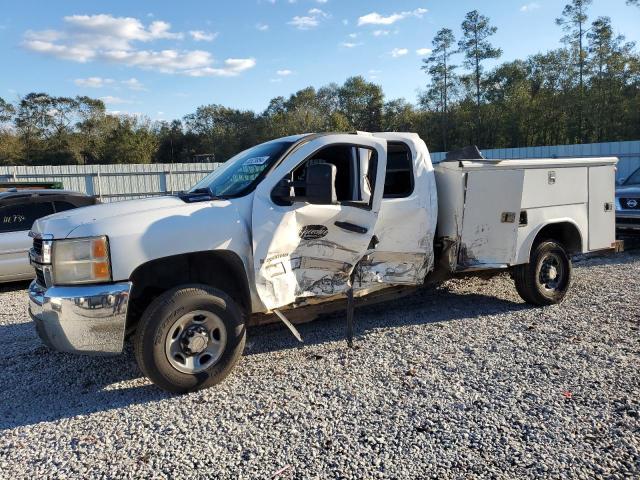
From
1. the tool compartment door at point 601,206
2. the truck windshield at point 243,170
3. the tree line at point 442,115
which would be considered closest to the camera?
the truck windshield at point 243,170

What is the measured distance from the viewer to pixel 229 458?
3.13 meters

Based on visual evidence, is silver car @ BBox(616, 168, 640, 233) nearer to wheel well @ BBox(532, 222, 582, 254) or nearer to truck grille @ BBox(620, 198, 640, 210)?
truck grille @ BBox(620, 198, 640, 210)

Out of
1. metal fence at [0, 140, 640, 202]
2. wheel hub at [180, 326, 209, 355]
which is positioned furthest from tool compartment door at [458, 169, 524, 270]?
metal fence at [0, 140, 640, 202]

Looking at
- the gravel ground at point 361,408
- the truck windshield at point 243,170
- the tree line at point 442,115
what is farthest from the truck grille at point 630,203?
the tree line at point 442,115

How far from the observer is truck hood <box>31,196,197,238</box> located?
150 inches

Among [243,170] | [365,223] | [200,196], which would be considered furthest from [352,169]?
[200,196]

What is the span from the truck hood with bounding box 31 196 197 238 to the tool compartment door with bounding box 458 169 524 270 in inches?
118

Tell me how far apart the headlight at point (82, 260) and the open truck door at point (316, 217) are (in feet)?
3.77

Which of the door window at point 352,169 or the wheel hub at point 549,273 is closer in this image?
the door window at point 352,169

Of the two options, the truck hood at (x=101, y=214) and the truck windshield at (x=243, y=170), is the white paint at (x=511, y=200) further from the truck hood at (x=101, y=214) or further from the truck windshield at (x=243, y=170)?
the truck hood at (x=101, y=214)

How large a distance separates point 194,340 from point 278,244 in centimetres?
102

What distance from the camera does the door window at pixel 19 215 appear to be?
7.86 m

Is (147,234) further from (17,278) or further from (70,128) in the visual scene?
(70,128)

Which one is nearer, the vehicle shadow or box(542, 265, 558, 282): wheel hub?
the vehicle shadow
